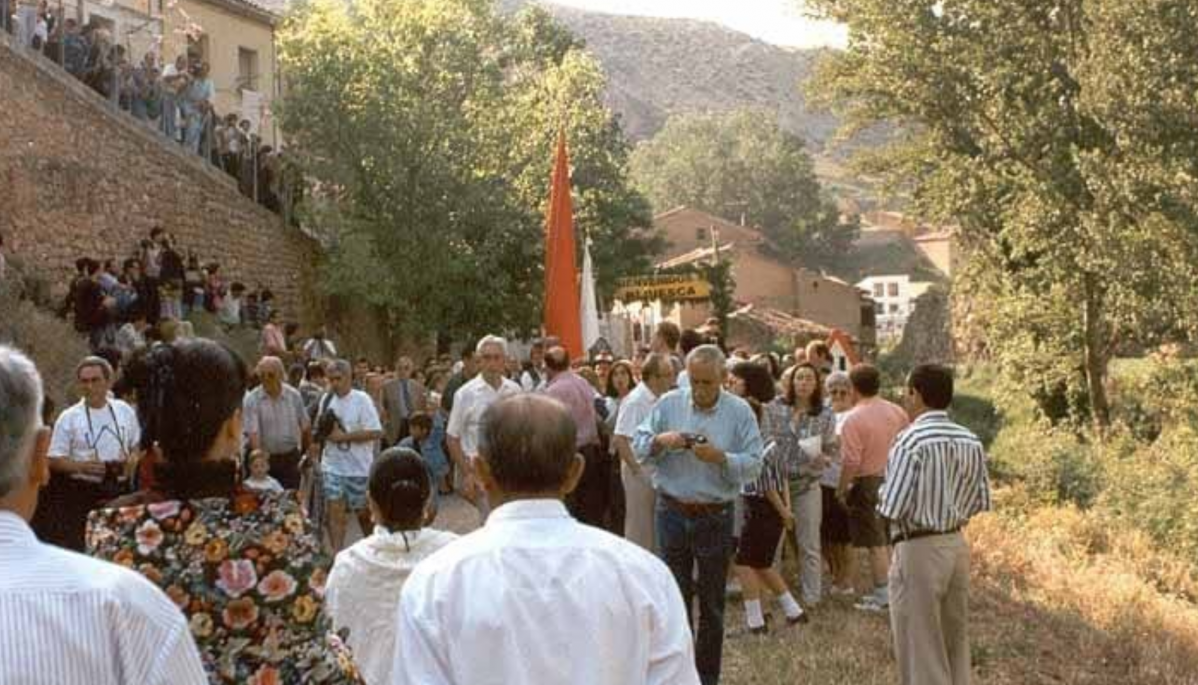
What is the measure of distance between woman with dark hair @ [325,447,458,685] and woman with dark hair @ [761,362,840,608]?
205 inches

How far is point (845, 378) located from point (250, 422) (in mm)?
4062

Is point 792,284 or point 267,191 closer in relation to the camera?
point 267,191

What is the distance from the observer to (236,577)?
11.2ft

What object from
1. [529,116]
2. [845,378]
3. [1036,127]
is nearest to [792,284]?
[529,116]

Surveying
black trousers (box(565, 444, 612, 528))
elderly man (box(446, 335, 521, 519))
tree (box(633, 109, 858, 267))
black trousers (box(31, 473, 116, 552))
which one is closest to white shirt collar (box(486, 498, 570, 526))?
black trousers (box(31, 473, 116, 552))

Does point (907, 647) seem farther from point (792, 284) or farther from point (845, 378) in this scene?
point (792, 284)

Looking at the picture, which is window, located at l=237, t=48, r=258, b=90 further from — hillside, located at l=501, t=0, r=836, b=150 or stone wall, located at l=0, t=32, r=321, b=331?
hillside, located at l=501, t=0, r=836, b=150

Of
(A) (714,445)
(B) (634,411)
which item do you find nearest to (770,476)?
(B) (634,411)

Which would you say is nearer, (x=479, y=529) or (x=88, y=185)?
(x=479, y=529)

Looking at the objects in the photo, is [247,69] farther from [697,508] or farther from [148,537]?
[148,537]

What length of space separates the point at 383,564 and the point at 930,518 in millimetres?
3039

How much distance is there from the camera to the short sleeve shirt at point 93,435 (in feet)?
26.7

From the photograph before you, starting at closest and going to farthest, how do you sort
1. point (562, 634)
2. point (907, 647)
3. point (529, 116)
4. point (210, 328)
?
point (562, 634) → point (907, 647) → point (210, 328) → point (529, 116)

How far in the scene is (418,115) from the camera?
30.0 m
